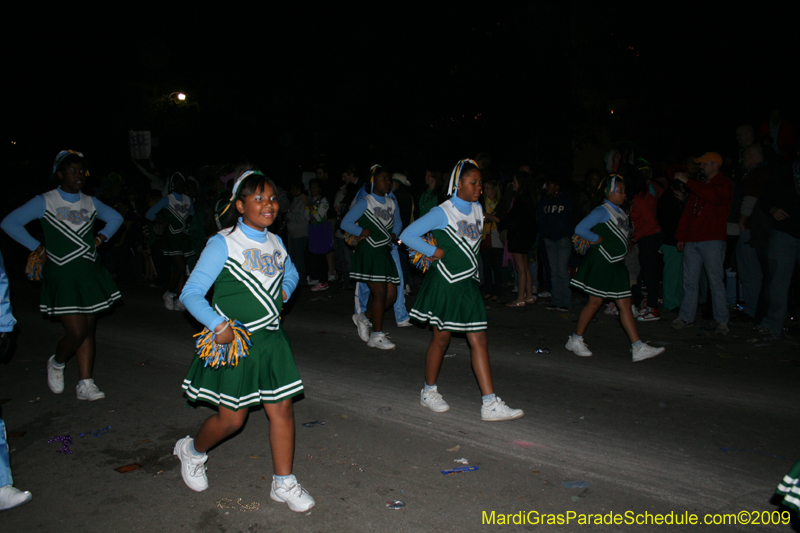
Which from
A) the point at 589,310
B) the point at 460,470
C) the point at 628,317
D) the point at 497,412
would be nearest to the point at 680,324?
the point at 628,317

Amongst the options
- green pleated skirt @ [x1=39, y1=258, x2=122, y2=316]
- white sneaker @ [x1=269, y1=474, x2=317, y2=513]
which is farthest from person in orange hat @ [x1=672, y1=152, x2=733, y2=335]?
green pleated skirt @ [x1=39, y1=258, x2=122, y2=316]

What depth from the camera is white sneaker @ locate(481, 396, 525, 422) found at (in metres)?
4.88

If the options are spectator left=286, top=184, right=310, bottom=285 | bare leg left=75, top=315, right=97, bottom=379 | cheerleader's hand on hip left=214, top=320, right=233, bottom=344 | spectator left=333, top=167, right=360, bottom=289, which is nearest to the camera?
cheerleader's hand on hip left=214, top=320, right=233, bottom=344

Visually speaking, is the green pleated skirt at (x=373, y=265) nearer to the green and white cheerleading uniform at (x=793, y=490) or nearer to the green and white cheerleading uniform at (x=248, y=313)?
the green and white cheerleading uniform at (x=248, y=313)

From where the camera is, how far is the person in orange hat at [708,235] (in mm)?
7793

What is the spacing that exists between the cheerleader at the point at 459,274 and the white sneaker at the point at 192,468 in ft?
6.77

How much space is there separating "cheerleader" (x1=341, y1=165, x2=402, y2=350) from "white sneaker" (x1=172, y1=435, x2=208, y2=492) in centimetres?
357

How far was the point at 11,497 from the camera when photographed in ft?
12.0

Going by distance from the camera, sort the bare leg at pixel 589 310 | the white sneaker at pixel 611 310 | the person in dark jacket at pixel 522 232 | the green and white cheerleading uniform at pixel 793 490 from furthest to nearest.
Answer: the person in dark jacket at pixel 522 232 < the white sneaker at pixel 611 310 < the bare leg at pixel 589 310 < the green and white cheerleading uniform at pixel 793 490

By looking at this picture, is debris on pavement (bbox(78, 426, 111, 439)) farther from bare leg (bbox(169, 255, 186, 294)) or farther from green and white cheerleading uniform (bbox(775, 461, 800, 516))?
bare leg (bbox(169, 255, 186, 294))

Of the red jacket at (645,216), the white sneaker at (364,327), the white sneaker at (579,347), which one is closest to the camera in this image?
the white sneaker at (579,347)

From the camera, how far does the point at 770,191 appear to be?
749 cm

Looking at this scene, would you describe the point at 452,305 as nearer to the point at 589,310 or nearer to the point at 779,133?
the point at 589,310

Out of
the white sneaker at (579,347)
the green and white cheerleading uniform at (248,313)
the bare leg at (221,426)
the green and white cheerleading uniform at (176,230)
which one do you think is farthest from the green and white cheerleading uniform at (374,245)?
the green and white cheerleading uniform at (176,230)
